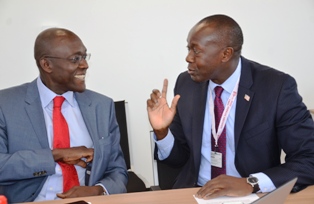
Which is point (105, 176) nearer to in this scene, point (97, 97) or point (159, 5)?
point (97, 97)

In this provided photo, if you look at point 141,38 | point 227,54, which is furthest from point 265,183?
point 141,38

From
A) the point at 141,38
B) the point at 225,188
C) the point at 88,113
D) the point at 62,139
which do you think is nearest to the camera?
the point at 225,188

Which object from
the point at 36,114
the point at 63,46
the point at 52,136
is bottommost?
the point at 52,136

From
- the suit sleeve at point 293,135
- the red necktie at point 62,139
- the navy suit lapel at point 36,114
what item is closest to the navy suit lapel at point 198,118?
the suit sleeve at point 293,135

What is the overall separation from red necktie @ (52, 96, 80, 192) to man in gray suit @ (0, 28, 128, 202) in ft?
0.09

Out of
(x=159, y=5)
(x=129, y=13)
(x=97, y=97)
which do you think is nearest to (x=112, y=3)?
(x=129, y=13)

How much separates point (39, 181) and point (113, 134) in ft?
1.58

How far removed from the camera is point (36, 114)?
2.12 metres

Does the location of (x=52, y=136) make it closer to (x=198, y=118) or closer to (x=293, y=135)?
(x=198, y=118)

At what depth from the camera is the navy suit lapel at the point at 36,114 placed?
208cm

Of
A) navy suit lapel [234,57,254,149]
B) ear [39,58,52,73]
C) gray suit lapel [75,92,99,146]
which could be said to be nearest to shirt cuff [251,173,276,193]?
navy suit lapel [234,57,254,149]

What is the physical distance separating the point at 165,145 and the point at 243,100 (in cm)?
49

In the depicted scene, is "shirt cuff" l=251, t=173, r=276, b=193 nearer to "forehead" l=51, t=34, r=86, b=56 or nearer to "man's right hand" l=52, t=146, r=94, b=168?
"man's right hand" l=52, t=146, r=94, b=168

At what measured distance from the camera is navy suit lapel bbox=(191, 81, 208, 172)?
2.17 metres
